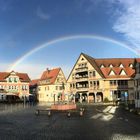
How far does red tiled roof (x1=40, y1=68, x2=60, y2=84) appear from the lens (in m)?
147

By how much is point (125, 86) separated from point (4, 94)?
49.9 metres

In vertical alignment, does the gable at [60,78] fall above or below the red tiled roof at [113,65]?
below

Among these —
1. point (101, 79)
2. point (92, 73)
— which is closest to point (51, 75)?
point (92, 73)

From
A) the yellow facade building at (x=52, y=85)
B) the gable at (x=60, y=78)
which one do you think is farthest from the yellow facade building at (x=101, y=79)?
the gable at (x=60, y=78)

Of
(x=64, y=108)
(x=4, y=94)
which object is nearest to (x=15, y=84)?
(x=4, y=94)

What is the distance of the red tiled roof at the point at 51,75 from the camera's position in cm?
14744

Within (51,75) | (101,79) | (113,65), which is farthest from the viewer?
(51,75)

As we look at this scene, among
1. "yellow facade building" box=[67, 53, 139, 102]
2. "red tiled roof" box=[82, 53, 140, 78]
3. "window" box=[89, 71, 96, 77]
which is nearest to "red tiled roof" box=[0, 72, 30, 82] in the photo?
"yellow facade building" box=[67, 53, 139, 102]

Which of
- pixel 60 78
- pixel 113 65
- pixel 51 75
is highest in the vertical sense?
pixel 113 65

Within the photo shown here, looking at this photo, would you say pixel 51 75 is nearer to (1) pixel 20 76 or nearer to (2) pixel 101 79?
(1) pixel 20 76

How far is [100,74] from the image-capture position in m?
120

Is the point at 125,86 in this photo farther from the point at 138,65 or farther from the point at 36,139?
the point at 36,139

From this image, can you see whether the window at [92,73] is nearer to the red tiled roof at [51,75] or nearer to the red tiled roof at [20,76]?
the red tiled roof at [51,75]

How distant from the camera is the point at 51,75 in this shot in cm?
15088
